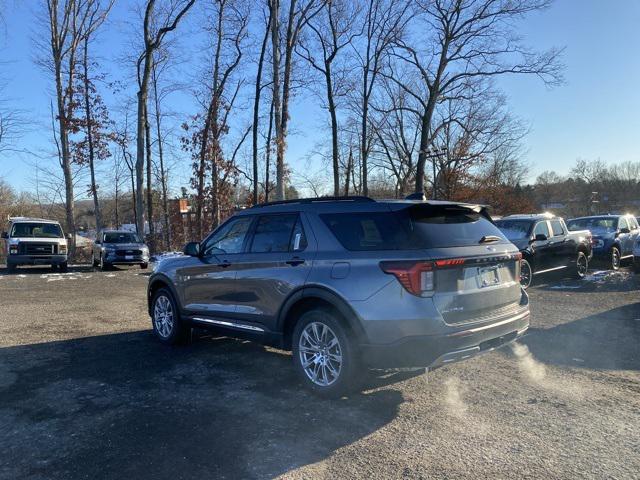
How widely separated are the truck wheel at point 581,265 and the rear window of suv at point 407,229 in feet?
31.7

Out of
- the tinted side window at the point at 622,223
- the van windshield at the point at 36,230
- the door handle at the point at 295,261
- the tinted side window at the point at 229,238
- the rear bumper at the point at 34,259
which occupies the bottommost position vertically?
the rear bumper at the point at 34,259

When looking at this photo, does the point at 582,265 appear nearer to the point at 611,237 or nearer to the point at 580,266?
the point at 580,266

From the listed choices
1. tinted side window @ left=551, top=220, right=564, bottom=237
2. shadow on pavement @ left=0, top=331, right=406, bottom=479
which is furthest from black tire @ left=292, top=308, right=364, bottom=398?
tinted side window @ left=551, top=220, right=564, bottom=237

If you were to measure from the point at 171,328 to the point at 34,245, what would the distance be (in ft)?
49.0

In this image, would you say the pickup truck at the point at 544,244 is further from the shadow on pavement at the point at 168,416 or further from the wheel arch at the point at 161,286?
the wheel arch at the point at 161,286

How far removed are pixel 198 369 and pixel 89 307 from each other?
552cm

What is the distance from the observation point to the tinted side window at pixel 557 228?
1280 centimetres

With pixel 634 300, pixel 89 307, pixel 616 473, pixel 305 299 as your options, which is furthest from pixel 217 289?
pixel 634 300

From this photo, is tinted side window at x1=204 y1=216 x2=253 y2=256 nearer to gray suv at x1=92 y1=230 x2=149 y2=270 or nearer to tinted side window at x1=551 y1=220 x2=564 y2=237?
tinted side window at x1=551 y1=220 x2=564 y2=237

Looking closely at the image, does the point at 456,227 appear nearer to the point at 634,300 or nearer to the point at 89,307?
the point at 634,300

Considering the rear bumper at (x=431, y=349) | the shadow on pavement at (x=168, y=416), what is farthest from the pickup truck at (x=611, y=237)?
the rear bumper at (x=431, y=349)

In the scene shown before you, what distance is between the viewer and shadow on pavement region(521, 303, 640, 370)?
5734mm

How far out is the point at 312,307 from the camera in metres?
4.77

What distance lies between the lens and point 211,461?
345 cm
